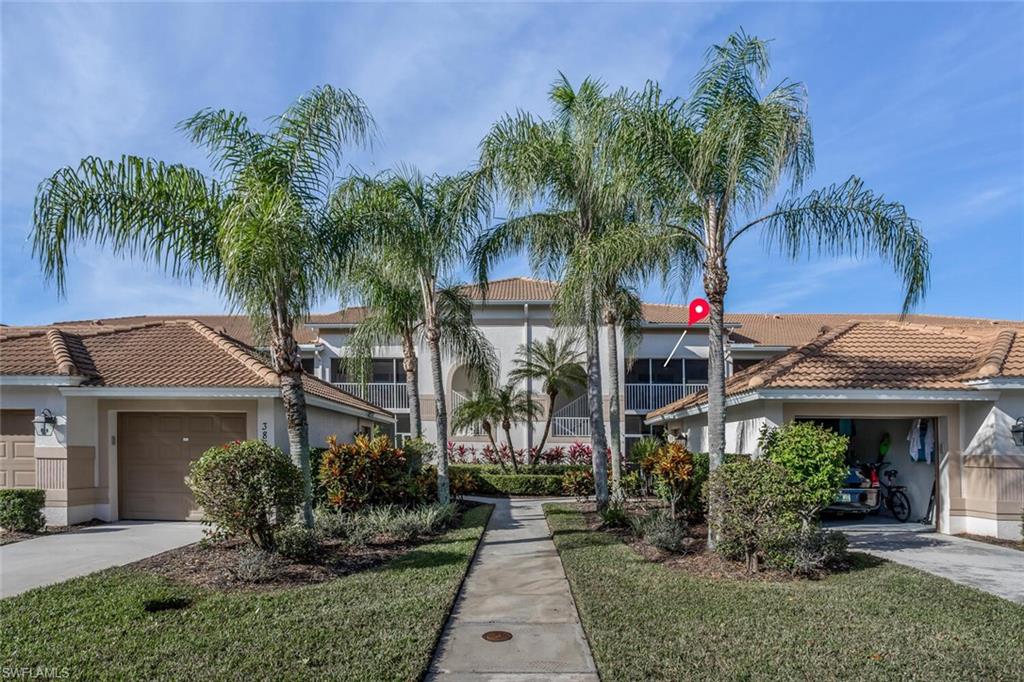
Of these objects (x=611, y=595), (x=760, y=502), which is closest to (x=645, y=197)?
(x=760, y=502)

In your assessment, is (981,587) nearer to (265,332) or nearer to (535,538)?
(535,538)

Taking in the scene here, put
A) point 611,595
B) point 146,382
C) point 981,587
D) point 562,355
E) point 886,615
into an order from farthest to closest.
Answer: point 562,355 → point 146,382 → point 981,587 → point 611,595 → point 886,615

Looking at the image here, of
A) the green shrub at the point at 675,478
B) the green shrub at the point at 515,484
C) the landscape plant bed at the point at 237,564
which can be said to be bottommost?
the green shrub at the point at 515,484

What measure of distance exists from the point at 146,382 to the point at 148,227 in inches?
211

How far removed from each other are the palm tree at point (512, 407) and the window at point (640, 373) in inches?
188

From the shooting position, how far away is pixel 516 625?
7.22 m

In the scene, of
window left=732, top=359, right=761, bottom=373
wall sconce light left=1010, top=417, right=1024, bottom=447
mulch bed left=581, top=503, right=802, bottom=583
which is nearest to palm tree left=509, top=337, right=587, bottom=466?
window left=732, top=359, right=761, bottom=373

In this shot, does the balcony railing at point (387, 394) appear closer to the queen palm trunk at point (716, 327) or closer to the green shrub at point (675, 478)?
the green shrub at point (675, 478)

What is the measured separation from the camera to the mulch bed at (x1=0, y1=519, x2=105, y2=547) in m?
12.3

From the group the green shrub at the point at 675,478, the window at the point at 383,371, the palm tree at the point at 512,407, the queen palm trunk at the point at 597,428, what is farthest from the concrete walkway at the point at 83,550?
the window at the point at 383,371

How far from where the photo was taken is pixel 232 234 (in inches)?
362

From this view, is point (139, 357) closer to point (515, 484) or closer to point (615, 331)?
point (615, 331)

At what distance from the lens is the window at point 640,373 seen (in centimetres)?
3061

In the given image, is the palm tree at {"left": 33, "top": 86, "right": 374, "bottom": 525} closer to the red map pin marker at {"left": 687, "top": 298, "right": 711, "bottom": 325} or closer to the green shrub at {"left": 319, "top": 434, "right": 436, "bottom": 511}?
the green shrub at {"left": 319, "top": 434, "right": 436, "bottom": 511}
